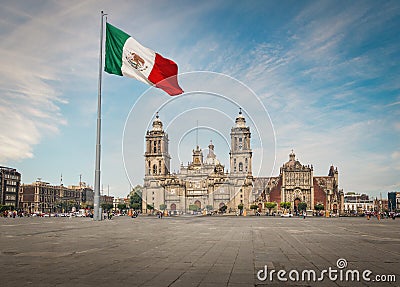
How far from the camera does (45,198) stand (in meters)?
156

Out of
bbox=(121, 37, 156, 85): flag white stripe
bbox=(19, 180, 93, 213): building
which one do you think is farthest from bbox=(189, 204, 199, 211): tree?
bbox=(121, 37, 156, 85): flag white stripe

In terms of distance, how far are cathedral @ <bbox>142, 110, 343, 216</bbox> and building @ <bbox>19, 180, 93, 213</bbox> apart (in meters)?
37.6

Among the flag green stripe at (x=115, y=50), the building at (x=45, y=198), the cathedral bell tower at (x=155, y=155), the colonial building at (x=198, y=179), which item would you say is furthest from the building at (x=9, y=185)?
the flag green stripe at (x=115, y=50)

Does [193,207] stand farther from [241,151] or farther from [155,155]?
[241,151]

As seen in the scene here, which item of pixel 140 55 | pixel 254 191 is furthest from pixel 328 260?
pixel 254 191

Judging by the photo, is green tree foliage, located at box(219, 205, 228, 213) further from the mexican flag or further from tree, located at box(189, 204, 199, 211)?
the mexican flag

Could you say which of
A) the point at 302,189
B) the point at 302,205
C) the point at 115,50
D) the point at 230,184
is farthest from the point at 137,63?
the point at 302,189

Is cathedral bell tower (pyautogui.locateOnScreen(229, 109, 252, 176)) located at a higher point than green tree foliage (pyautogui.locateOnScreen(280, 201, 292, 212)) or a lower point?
higher

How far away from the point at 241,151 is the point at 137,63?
100573mm

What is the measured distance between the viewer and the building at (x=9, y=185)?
5221 inches

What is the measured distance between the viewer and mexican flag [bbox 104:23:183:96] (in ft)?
90.5

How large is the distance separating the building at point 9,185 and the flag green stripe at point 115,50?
119 m

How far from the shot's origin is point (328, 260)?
45.1 ft

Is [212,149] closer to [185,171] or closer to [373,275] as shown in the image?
[185,171]
